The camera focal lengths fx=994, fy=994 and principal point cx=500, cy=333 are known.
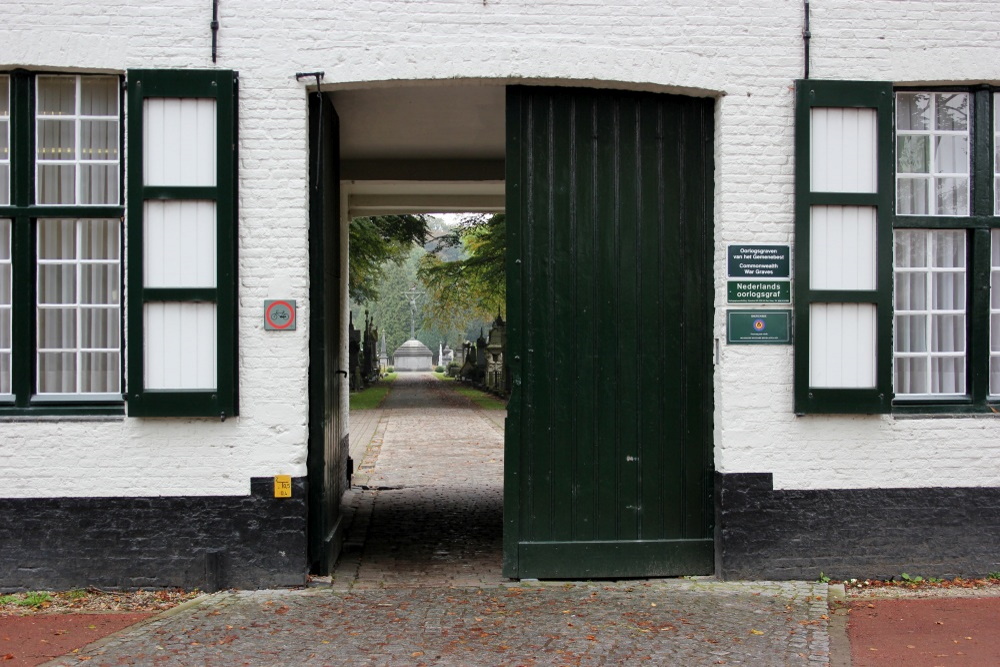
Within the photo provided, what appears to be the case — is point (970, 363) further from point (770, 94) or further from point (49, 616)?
point (49, 616)

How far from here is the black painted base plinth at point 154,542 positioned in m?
6.45

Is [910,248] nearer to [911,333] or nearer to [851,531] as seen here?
[911,333]

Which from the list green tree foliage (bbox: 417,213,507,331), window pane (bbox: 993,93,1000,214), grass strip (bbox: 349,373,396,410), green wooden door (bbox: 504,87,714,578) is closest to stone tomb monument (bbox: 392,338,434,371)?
grass strip (bbox: 349,373,396,410)

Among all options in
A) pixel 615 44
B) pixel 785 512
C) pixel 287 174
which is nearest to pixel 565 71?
pixel 615 44

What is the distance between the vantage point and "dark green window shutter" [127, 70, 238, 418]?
6.48 metres

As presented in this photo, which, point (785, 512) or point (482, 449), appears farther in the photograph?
point (482, 449)

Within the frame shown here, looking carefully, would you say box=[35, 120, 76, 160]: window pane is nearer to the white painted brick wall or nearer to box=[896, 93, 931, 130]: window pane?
the white painted brick wall

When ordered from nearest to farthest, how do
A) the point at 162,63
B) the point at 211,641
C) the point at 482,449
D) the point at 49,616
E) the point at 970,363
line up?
the point at 211,641 → the point at 49,616 → the point at 162,63 → the point at 970,363 → the point at 482,449

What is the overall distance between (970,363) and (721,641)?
9.99 ft

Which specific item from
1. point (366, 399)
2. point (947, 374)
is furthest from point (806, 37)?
point (366, 399)

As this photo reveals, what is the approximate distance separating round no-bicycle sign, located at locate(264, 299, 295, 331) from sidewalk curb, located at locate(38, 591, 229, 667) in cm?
176

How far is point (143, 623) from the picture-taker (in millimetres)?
5770

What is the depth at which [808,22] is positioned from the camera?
22.3ft

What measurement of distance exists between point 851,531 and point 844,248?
1943 millimetres
